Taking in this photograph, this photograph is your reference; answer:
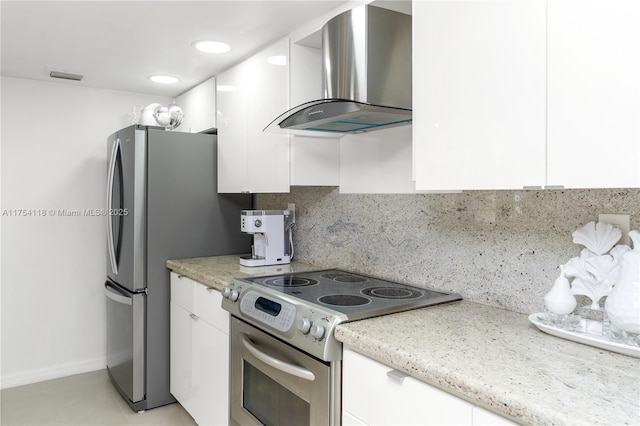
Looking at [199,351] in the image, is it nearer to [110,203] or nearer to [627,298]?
[110,203]

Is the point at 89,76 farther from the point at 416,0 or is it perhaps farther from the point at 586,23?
the point at 586,23

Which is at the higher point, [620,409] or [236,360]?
[620,409]

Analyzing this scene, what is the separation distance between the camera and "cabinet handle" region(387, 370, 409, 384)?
1.20 m

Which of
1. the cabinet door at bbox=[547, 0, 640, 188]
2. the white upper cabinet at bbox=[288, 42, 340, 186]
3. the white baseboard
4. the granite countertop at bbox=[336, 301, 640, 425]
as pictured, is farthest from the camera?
the white baseboard

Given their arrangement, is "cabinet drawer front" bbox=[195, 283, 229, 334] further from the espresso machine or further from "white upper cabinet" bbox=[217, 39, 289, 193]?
"white upper cabinet" bbox=[217, 39, 289, 193]

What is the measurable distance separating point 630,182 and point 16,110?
3.77 meters

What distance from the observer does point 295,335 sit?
1.57 metres

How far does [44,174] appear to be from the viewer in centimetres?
335

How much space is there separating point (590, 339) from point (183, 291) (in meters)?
2.12

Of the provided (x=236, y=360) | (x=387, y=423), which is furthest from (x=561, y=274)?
(x=236, y=360)

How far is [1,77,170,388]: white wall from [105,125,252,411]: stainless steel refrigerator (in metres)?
0.59

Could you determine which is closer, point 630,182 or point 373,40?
point 630,182

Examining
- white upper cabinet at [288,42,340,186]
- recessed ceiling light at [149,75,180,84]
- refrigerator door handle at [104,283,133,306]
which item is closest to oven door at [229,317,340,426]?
white upper cabinet at [288,42,340,186]

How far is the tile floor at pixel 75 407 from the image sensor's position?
8.79 ft
